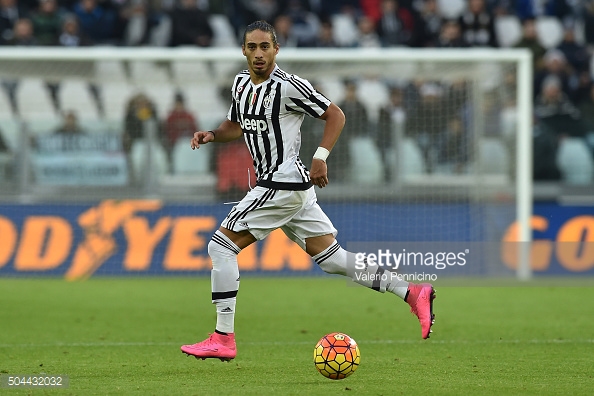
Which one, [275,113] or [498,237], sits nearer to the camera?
[275,113]

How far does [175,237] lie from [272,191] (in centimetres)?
823

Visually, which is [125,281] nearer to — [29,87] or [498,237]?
[29,87]

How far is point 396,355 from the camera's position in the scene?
316 inches

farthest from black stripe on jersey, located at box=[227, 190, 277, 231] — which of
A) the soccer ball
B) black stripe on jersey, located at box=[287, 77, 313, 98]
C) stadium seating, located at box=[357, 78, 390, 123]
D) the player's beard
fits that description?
stadium seating, located at box=[357, 78, 390, 123]

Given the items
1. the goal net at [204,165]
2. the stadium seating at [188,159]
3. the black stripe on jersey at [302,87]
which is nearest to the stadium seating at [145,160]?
the goal net at [204,165]

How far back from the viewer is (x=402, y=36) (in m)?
19.1

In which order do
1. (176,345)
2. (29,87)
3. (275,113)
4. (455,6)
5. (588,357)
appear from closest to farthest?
(275,113), (588,357), (176,345), (29,87), (455,6)

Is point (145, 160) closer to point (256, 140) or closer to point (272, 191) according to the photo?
point (256, 140)

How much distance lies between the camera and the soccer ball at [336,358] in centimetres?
655

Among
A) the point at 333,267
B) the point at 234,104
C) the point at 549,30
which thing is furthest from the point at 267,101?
the point at 549,30

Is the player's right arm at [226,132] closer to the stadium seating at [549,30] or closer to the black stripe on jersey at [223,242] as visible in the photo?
the black stripe on jersey at [223,242]

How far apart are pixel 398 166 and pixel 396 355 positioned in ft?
23.8

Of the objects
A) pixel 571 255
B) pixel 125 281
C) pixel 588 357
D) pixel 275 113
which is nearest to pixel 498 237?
pixel 571 255

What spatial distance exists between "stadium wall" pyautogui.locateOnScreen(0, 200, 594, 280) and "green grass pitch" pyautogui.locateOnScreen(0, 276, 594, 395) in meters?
0.49
